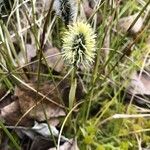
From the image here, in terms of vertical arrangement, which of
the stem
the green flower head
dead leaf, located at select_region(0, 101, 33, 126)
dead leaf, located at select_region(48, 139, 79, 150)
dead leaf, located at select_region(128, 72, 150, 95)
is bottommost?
dead leaf, located at select_region(48, 139, 79, 150)

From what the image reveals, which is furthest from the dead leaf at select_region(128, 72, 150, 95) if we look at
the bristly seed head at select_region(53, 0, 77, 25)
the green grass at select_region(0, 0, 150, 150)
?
the bristly seed head at select_region(53, 0, 77, 25)

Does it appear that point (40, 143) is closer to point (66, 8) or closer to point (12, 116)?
point (12, 116)

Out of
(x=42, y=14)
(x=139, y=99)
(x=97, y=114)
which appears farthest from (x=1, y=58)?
(x=139, y=99)

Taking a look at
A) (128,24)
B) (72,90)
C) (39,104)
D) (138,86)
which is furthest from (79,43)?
(128,24)

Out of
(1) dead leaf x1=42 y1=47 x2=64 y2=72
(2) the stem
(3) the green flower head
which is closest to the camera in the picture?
(3) the green flower head

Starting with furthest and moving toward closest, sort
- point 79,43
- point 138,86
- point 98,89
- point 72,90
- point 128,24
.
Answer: point 128,24
point 138,86
point 98,89
point 72,90
point 79,43

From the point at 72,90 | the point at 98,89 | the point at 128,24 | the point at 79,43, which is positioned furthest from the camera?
the point at 128,24

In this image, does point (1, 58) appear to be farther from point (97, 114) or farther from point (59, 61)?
point (97, 114)

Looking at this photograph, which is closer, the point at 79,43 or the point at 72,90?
the point at 79,43

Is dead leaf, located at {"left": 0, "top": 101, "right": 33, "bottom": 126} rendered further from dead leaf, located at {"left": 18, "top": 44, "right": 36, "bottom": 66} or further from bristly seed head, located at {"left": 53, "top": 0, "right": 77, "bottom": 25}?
bristly seed head, located at {"left": 53, "top": 0, "right": 77, "bottom": 25}

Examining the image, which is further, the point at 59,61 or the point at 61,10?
the point at 59,61

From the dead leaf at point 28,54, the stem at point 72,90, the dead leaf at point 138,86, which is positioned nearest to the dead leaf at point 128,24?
the dead leaf at point 138,86
